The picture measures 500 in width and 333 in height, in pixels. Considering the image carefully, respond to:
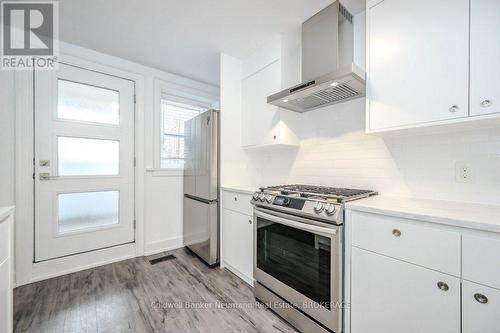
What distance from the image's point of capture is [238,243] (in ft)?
7.10

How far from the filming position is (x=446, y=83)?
1.13 metres

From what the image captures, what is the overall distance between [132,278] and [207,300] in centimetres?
92

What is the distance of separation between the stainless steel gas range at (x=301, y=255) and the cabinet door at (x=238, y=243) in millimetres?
191

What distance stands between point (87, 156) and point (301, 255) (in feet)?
8.38

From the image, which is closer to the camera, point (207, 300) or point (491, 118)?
point (491, 118)

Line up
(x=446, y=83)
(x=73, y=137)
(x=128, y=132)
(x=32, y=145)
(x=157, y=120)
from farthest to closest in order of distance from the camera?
1. (x=157, y=120)
2. (x=128, y=132)
3. (x=73, y=137)
4. (x=32, y=145)
5. (x=446, y=83)

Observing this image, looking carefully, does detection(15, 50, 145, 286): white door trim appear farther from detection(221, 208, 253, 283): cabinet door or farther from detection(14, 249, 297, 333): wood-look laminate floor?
detection(221, 208, 253, 283): cabinet door

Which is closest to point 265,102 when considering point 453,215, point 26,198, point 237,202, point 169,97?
point 237,202

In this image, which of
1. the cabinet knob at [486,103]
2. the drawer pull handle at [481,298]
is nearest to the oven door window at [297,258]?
the drawer pull handle at [481,298]

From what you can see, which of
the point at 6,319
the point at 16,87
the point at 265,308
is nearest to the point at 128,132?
the point at 16,87

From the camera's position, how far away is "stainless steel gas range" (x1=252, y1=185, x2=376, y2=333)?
4.23ft

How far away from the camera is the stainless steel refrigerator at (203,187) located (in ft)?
7.84

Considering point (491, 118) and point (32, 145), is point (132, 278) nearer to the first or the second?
point (32, 145)

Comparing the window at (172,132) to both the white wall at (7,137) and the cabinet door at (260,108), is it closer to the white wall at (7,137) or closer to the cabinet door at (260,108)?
the cabinet door at (260,108)
